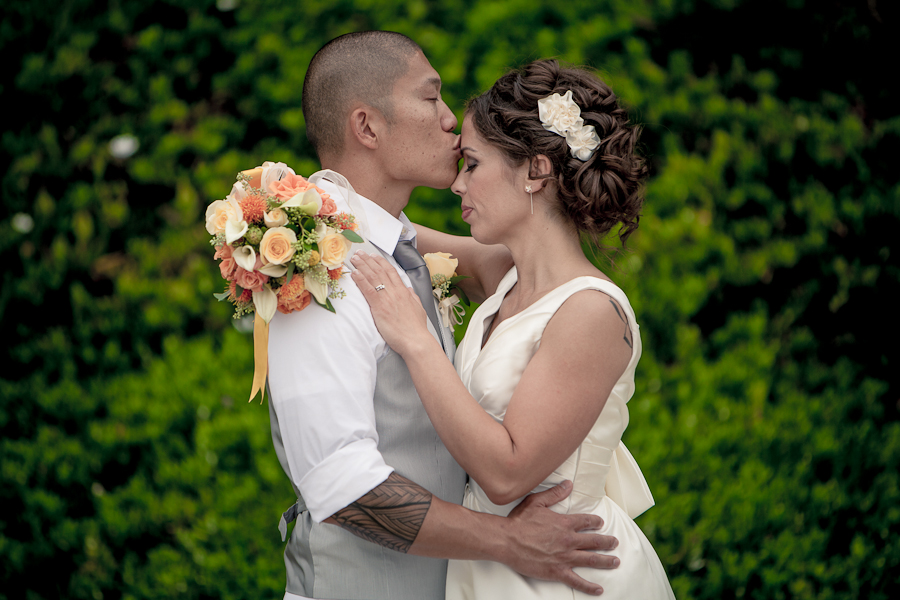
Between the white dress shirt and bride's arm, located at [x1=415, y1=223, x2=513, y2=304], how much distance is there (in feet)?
3.13

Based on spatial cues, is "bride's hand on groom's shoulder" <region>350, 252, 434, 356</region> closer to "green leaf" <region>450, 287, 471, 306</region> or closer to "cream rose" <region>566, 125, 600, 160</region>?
"green leaf" <region>450, 287, 471, 306</region>

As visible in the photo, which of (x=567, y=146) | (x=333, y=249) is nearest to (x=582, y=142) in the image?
(x=567, y=146)

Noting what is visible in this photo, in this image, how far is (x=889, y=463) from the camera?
4.46 m

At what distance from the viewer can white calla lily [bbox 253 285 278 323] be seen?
2.28m

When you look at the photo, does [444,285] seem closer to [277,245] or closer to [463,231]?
[277,245]

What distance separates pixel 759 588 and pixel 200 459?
3304 millimetres

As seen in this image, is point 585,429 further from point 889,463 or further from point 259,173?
point 889,463

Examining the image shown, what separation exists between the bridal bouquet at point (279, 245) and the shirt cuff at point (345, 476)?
1.20 ft

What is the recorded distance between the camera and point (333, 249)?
2314 mm

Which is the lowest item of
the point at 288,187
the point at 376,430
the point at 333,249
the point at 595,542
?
the point at 595,542

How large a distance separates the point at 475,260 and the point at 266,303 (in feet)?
4.26

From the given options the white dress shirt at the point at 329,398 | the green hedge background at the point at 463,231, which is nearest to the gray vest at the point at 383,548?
the white dress shirt at the point at 329,398

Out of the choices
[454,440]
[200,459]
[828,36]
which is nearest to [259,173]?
[454,440]

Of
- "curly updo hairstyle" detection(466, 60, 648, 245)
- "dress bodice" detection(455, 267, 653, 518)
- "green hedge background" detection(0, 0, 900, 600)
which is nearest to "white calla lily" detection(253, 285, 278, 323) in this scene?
"dress bodice" detection(455, 267, 653, 518)
